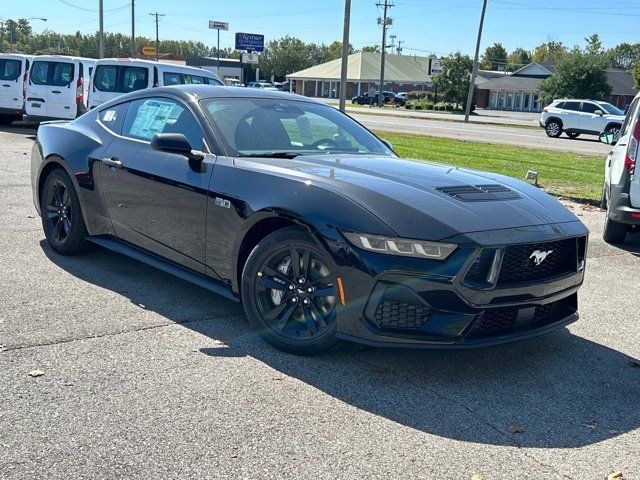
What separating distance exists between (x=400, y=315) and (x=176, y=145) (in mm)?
1946

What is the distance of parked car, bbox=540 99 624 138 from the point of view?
29328mm

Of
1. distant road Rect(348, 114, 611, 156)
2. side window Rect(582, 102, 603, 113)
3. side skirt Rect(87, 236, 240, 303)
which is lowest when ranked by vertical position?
distant road Rect(348, 114, 611, 156)

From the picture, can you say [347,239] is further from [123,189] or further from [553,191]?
[553,191]

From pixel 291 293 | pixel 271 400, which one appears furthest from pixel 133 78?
pixel 271 400

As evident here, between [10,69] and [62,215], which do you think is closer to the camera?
[62,215]

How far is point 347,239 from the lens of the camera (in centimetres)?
376

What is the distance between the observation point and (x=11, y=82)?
18.3 meters

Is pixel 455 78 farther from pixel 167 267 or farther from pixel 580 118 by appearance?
pixel 167 267

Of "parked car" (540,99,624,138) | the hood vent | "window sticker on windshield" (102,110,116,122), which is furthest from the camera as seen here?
"parked car" (540,99,624,138)

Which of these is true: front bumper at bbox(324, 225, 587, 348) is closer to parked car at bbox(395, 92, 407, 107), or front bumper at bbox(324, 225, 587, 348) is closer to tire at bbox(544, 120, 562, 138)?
tire at bbox(544, 120, 562, 138)

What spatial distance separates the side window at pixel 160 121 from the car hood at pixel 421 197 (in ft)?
2.31

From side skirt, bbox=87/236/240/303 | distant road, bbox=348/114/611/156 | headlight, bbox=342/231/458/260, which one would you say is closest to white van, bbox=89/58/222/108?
side skirt, bbox=87/236/240/303

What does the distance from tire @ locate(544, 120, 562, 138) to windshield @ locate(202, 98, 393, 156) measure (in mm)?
27184

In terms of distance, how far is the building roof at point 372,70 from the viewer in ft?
305
